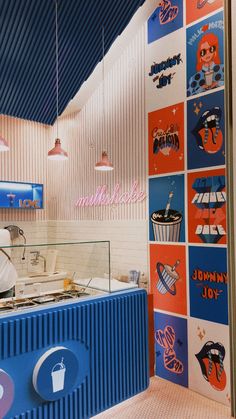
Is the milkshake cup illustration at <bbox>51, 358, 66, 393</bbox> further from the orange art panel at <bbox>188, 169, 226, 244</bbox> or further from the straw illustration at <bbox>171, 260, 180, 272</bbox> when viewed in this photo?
the orange art panel at <bbox>188, 169, 226, 244</bbox>

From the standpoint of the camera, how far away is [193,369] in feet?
12.7

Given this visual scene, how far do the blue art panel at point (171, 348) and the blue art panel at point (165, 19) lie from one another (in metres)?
3.53

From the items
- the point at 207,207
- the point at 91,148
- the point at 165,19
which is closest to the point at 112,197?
the point at 91,148

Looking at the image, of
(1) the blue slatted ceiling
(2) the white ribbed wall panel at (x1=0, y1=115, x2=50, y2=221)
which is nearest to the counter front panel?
(2) the white ribbed wall panel at (x1=0, y1=115, x2=50, y2=221)

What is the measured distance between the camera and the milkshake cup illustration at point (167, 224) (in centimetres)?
408

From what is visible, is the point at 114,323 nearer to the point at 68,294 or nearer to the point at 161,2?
the point at 68,294

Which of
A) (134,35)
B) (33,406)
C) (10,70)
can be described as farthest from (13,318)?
(134,35)

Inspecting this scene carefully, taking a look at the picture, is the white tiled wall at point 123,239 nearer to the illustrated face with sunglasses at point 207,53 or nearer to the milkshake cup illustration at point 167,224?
the milkshake cup illustration at point 167,224

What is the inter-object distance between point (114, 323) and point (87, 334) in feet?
1.06

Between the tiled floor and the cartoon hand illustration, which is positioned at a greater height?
the cartoon hand illustration

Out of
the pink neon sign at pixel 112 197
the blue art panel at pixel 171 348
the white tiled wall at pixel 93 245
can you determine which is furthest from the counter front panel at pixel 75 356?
the pink neon sign at pixel 112 197

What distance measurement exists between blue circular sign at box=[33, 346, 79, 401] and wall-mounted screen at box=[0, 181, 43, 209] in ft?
10.7

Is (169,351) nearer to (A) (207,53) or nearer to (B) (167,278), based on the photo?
(B) (167,278)

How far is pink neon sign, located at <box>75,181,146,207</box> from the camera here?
4.56 m
